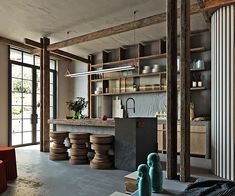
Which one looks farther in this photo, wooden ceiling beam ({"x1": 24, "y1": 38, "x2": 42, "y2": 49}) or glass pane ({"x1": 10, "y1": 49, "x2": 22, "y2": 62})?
glass pane ({"x1": 10, "y1": 49, "x2": 22, "y2": 62})

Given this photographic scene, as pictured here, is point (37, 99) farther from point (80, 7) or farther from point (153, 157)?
point (153, 157)

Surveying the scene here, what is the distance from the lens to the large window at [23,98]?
23.5 ft

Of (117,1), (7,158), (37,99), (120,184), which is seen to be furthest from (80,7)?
(37,99)

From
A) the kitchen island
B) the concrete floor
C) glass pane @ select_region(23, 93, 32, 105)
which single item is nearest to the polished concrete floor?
the concrete floor

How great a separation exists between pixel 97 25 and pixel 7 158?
12.6 feet

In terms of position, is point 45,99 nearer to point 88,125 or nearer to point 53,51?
point 53,51

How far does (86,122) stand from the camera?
17.1 ft

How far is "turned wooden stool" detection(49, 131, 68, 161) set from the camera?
5.46 meters

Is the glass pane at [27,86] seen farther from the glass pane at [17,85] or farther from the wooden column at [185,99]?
the wooden column at [185,99]

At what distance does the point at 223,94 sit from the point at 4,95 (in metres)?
5.99

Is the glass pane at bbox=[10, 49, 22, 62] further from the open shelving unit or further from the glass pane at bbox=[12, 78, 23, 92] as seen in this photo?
the open shelving unit

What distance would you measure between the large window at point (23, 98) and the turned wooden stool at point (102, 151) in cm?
363

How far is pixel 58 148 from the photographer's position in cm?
553

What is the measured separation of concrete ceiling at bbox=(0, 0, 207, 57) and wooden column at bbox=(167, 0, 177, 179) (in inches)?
88.7
